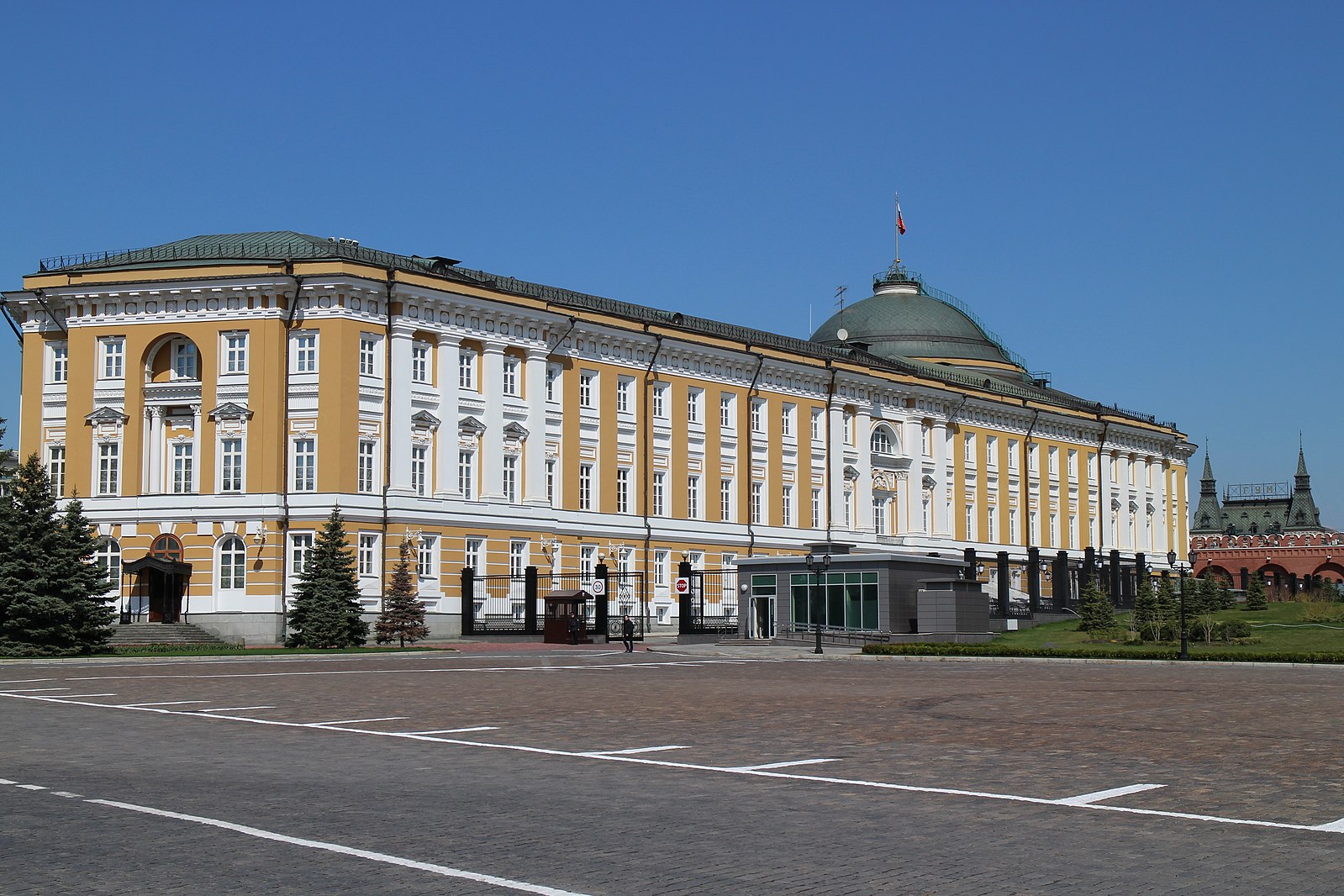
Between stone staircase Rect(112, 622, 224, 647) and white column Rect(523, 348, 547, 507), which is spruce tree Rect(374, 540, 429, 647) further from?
white column Rect(523, 348, 547, 507)

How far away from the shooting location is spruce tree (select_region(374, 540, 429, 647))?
159ft

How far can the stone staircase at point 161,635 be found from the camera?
48.1 metres

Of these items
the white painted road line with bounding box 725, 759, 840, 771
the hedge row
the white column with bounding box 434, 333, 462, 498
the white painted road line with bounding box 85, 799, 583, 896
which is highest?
the white column with bounding box 434, 333, 462, 498

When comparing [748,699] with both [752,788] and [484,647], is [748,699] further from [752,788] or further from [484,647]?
[484,647]

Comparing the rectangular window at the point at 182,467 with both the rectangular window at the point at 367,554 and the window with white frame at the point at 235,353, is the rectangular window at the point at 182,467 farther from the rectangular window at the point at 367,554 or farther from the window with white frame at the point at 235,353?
the rectangular window at the point at 367,554

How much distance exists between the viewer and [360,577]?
170 feet

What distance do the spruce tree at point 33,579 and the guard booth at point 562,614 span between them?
16.1 metres

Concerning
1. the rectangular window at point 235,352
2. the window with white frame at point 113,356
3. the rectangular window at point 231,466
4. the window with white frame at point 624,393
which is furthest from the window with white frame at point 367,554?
the window with white frame at point 624,393

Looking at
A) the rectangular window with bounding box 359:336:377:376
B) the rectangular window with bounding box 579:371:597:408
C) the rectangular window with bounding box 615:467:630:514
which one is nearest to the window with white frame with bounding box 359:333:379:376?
the rectangular window with bounding box 359:336:377:376

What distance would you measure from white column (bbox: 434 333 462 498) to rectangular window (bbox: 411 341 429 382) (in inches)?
18.4

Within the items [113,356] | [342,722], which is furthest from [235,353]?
[342,722]

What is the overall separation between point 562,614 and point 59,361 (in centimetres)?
2225

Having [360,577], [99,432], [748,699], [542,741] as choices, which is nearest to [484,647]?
[360,577]

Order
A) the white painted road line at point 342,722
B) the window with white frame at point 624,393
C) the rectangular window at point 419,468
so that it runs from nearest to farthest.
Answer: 1. the white painted road line at point 342,722
2. the rectangular window at point 419,468
3. the window with white frame at point 624,393
